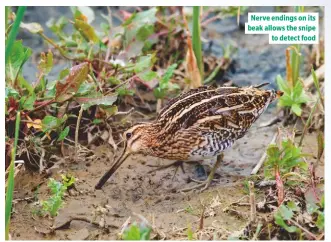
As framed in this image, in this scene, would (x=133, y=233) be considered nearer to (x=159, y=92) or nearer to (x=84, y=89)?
(x=84, y=89)

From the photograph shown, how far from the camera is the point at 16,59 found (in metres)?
3.65

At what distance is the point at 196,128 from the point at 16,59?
2.76 feet

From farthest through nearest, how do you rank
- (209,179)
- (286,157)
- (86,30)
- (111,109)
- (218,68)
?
(218,68) < (86,30) < (111,109) < (209,179) < (286,157)

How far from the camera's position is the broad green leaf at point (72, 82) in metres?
3.61

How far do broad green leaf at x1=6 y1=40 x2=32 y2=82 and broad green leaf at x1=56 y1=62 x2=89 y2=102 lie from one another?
7.6 inches

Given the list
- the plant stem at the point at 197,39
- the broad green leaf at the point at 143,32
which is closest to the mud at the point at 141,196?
the plant stem at the point at 197,39

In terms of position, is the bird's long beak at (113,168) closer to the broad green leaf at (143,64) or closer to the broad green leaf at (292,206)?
the broad green leaf at (143,64)

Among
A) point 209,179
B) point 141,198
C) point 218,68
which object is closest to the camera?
point 141,198

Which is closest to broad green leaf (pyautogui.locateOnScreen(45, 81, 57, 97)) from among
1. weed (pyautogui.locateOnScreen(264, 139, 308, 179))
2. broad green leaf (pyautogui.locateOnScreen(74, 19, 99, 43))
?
broad green leaf (pyautogui.locateOnScreen(74, 19, 99, 43))

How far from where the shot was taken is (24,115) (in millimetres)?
3656

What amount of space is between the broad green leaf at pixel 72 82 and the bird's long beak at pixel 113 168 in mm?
337

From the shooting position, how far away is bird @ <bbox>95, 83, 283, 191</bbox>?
360 centimetres

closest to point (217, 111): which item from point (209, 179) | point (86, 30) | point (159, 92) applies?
point (209, 179)
